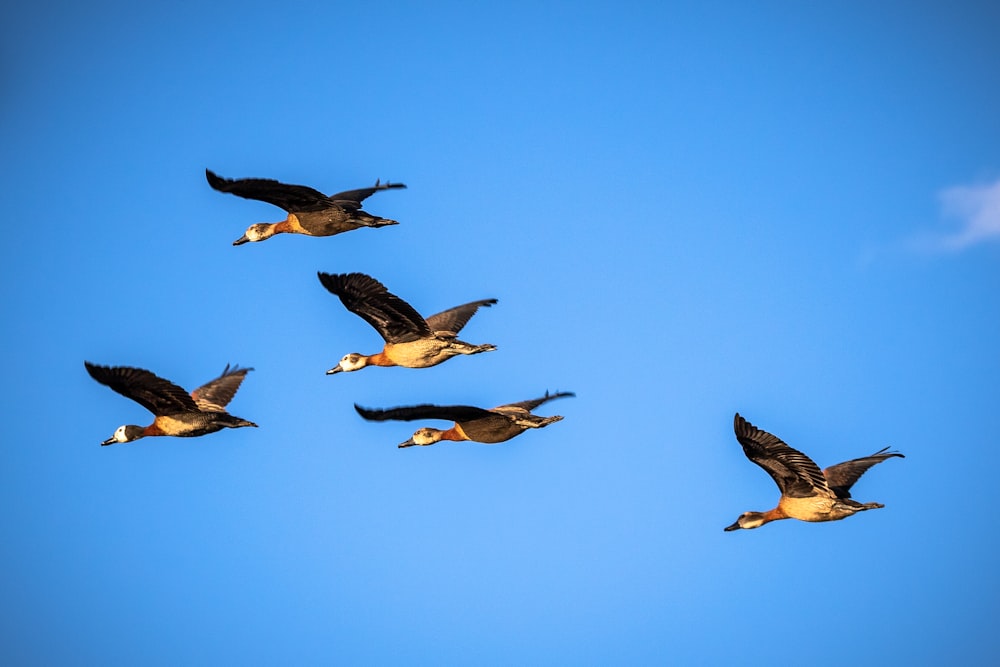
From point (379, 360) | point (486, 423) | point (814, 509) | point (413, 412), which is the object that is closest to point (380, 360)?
point (379, 360)

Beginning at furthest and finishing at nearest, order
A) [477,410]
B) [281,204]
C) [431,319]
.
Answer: [431,319] → [281,204] → [477,410]

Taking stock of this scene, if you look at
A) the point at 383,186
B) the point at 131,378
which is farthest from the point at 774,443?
the point at 131,378

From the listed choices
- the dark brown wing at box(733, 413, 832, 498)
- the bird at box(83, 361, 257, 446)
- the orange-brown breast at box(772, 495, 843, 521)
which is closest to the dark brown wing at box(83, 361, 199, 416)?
the bird at box(83, 361, 257, 446)

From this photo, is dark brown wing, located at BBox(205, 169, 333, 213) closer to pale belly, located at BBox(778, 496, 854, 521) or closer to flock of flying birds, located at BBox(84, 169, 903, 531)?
flock of flying birds, located at BBox(84, 169, 903, 531)

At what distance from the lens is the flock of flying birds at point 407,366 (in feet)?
91.5

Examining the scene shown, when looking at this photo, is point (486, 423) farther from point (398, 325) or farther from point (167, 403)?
point (167, 403)

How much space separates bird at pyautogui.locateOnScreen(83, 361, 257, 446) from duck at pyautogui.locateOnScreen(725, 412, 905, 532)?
11.3 m

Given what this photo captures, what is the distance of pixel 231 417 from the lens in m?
29.9

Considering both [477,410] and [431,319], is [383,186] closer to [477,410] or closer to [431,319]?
[431,319]

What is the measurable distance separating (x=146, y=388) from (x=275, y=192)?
5.13 meters

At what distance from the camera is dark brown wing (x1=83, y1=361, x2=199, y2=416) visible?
2764cm

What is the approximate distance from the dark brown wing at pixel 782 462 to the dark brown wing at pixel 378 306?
25.4ft

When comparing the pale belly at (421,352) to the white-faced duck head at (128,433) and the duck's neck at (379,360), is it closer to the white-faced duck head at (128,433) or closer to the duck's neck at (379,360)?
the duck's neck at (379,360)

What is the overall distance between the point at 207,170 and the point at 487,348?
24.7 feet
